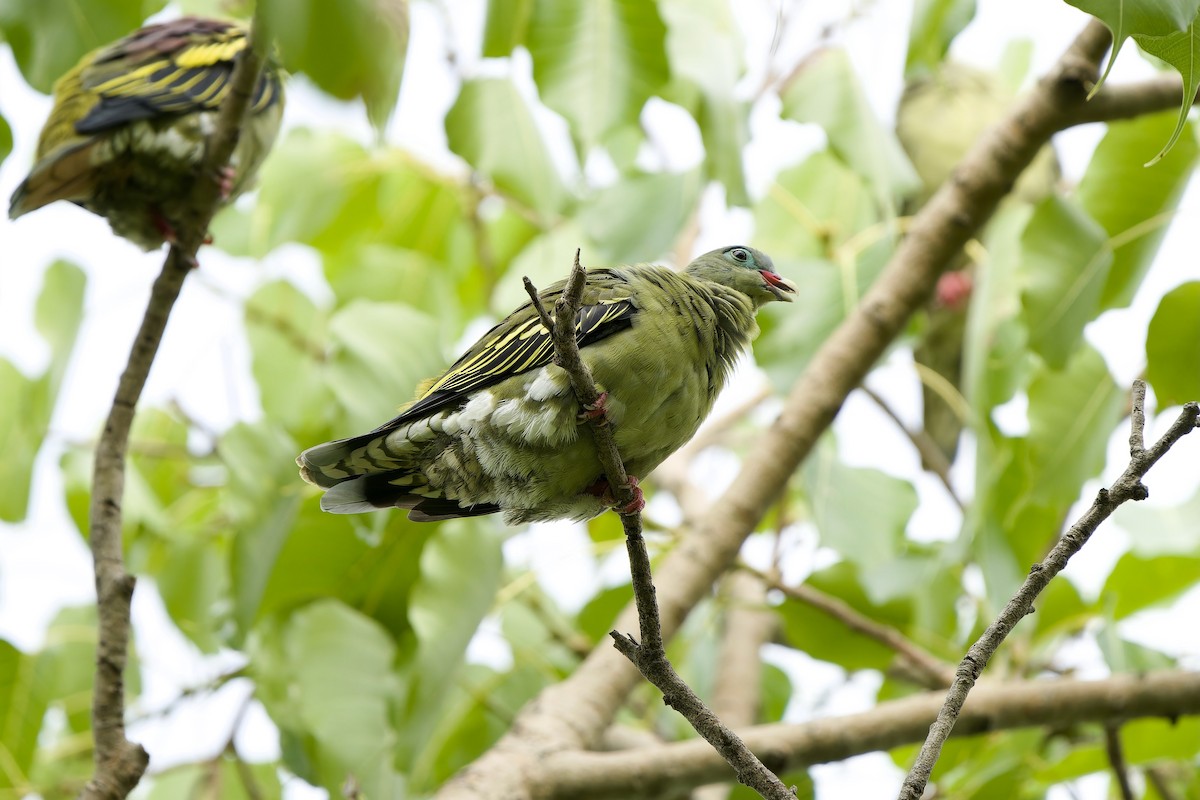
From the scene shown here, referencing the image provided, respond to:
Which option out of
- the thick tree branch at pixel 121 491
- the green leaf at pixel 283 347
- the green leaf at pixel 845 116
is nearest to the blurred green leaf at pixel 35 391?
the green leaf at pixel 283 347

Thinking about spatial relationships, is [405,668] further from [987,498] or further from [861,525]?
[987,498]

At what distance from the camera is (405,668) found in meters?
3.67

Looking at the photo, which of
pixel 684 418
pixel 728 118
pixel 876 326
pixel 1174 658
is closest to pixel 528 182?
pixel 728 118

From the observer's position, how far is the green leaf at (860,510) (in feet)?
12.8

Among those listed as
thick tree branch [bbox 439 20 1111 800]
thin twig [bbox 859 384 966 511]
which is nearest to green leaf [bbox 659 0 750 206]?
thick tree branch [bbox 439 20 1111 800]

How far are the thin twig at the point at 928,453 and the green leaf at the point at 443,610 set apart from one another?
2175mm

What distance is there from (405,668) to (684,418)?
1368 mm

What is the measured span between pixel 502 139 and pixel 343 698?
196 centimetres

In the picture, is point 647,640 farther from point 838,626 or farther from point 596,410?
point 838,626

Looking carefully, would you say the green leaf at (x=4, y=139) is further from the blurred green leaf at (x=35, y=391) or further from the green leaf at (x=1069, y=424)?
the green leaf at (x=1069, y=424)

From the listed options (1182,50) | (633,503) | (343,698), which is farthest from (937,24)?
(343,698)

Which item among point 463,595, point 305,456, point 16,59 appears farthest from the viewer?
point 463,595

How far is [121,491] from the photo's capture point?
3.18m

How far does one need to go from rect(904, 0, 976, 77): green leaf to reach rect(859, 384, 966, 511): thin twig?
6.03 ft
